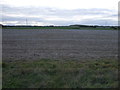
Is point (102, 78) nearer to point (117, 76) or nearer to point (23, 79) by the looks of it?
point (117, 76)

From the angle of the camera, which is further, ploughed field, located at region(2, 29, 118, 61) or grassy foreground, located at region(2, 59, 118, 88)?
ploughed field, located at region(2, 29, 118, 61)

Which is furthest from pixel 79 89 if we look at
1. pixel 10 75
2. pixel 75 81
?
pixel 10 75

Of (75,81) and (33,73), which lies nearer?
(75,81)

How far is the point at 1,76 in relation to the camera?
9773 mm

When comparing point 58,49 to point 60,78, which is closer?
point 60,78

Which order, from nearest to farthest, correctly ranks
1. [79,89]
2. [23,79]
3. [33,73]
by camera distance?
[79,89] < [23,79] < [33,73]

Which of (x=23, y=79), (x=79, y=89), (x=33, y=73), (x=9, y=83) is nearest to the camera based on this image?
(x=79, y=89)

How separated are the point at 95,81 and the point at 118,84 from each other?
913 millimetres

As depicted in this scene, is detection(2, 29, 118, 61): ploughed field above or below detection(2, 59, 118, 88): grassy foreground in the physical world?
above

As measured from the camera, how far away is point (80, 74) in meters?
9.97

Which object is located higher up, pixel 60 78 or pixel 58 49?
pixel 58 49

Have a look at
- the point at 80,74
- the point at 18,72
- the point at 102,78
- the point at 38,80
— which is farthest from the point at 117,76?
the point at 18,72

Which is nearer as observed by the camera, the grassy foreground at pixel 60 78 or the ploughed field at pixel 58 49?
the grassy foreground at pixel 60 78

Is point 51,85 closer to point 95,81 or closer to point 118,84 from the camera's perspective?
point 95,81
